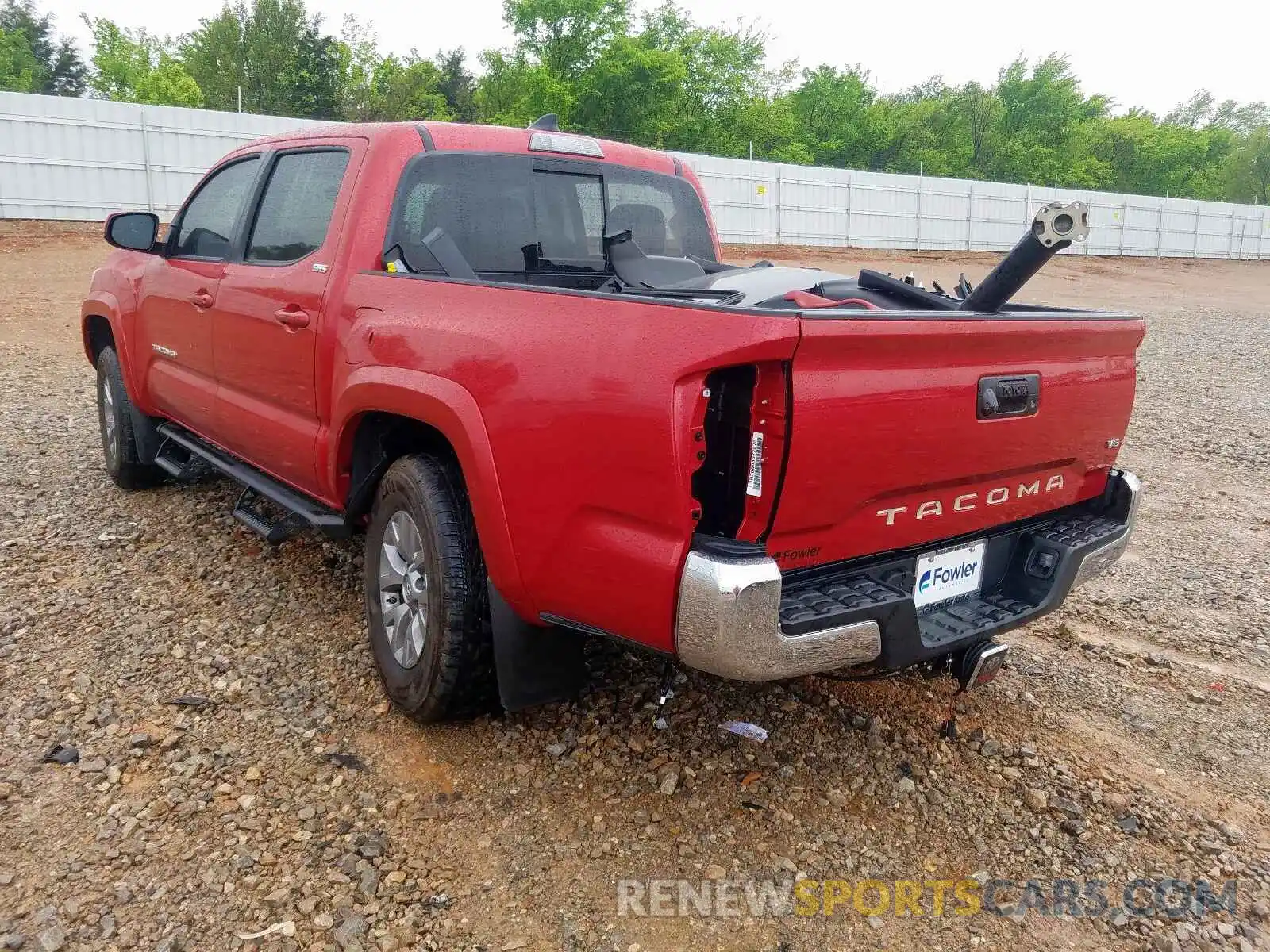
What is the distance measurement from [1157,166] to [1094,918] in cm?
7520

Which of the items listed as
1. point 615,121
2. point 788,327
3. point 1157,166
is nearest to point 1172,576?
point 788,327

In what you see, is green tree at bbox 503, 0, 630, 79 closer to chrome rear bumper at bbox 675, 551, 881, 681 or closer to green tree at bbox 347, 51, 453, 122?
green tree at bbox 347, 51, 453, 122

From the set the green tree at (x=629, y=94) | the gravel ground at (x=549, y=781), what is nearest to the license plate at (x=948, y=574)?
the gravel ground at (x=549, y=781)

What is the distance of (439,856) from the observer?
2572 millimetres

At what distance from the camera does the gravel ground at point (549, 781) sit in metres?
2.38

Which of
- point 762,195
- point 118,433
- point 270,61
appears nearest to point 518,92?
point 270,61

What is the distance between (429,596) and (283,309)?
1.35 metres

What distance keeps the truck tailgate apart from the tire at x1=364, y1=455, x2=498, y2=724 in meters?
1.00

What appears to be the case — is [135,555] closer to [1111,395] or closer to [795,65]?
[1111,395]

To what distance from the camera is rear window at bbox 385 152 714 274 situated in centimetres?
344

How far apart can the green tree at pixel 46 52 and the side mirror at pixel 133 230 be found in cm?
6356

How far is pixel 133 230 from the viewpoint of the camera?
4555 mm

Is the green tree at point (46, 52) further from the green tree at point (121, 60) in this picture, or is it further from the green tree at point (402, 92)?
the green tree at point (402, 92)

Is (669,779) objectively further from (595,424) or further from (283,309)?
(283,309)
